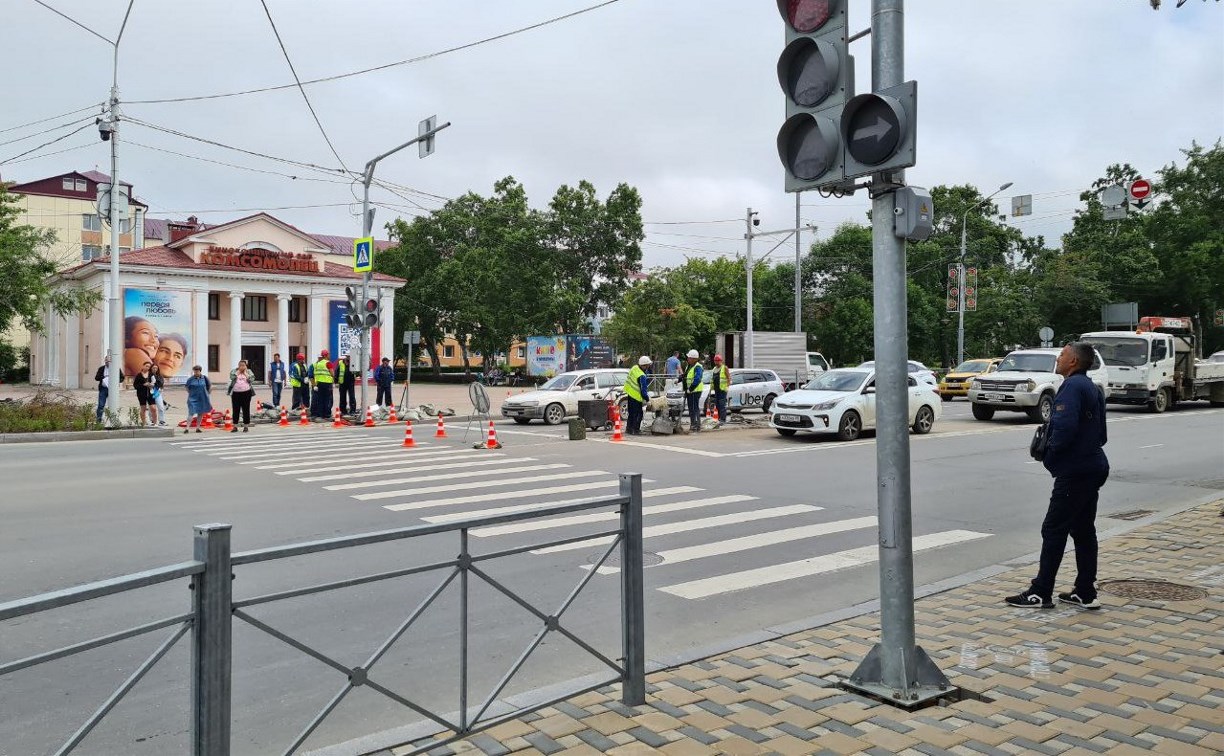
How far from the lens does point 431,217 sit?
62.6 metres

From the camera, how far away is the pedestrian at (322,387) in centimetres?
2484

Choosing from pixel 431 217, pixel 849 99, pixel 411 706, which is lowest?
pixel 411 706

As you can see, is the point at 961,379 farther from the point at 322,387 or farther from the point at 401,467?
the point at 401,467

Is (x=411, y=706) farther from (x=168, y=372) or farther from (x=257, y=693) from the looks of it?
(x=168, y=372)

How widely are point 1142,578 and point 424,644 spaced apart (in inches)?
216

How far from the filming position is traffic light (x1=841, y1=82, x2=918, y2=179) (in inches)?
166

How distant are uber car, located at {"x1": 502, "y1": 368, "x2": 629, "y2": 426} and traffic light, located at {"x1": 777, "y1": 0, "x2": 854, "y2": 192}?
60.5 ft

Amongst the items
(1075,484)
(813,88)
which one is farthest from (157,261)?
(1075,484)

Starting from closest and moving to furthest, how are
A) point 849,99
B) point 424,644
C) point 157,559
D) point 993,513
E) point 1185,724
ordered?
point 1185,724 < point 849,99 < point 424,644 < point 157,559 < point 993,513

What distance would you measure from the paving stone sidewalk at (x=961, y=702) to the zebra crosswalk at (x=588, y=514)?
81cm

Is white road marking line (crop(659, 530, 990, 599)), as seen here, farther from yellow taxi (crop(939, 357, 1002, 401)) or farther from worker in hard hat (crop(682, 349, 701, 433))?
yellow taxi (crop(939, 357, 1002, 401))

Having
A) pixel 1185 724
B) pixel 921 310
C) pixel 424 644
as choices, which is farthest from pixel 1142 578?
pixel 921 310

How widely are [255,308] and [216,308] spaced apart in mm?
2471

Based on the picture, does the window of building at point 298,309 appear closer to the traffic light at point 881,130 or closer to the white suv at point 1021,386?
the white suv at point 1021,386
